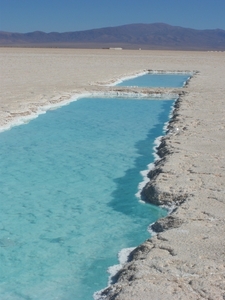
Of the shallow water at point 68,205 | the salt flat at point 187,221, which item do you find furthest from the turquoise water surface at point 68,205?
the salt flat at point 187,221

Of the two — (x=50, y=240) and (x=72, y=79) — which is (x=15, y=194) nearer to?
(x=50, y=240)

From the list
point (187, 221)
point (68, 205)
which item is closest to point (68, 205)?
point (68, 205)

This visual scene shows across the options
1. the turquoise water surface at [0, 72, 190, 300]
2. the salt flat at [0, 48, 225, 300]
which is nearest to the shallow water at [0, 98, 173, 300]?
the turquoise water surface at [0, 72, 190, 300]

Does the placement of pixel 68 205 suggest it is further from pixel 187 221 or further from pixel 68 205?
→ pixel 187 221

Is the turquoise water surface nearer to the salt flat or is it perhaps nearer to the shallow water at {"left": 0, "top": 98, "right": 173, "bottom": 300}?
the shallow water at {"left": 0, "top": 98, "right": 173, "bottom": 300}

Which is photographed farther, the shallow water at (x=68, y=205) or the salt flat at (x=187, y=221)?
the shallow water at (x=68, y=205)

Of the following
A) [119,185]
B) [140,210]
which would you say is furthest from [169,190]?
[119,185]

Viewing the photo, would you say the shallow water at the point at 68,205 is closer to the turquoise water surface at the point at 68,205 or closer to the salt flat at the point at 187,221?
the turquoise water surface at the point at 68,205

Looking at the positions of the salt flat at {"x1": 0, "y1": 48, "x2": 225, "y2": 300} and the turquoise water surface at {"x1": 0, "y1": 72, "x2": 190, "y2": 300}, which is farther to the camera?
the turquoise water surface at {"x1": 0, "y1": 72, "x2": 190, "y2": 300}
